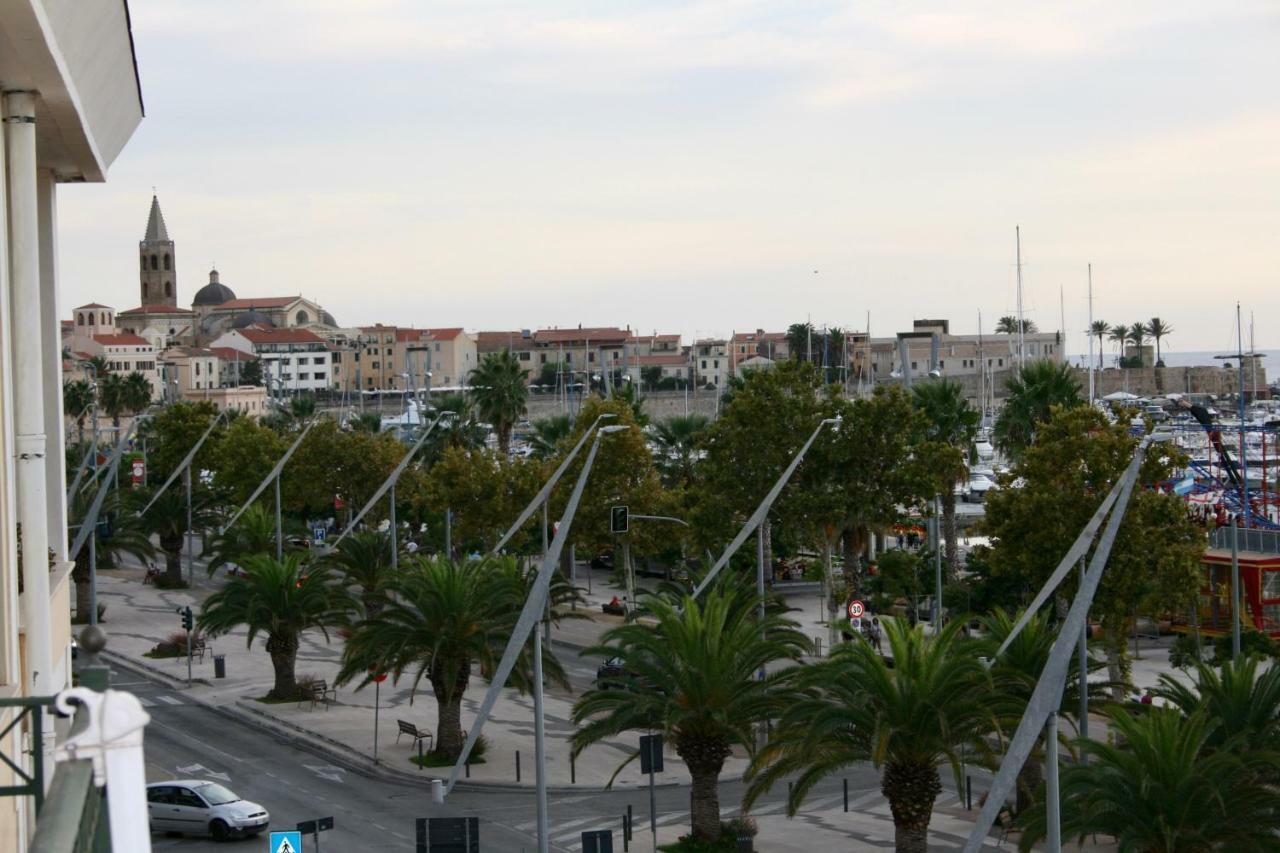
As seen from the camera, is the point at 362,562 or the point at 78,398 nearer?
the point at 362,562

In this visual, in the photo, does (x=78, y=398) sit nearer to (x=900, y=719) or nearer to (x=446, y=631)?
(x=446, y=631)

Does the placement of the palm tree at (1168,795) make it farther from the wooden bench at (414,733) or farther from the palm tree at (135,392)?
the palm tree at (135,392)

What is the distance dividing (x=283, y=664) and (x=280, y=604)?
2508 millimetres

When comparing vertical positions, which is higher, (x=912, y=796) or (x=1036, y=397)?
(x=1036, y=397)

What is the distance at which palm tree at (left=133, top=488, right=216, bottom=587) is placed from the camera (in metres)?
72.1

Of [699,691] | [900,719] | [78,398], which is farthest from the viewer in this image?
[78,398]

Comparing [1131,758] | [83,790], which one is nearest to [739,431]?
[1131,758]

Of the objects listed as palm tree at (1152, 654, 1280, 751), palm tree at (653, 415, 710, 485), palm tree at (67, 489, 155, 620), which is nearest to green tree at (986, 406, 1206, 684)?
palm tree at (1152, 654, 1280, 751)

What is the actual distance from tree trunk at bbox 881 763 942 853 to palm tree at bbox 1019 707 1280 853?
2.10 meters

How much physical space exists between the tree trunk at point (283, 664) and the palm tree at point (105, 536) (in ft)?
50.9

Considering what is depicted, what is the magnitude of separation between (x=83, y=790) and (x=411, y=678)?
4815 centimetres

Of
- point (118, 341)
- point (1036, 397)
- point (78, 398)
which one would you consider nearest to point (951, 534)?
point (1036, 397)

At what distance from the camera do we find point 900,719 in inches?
1041

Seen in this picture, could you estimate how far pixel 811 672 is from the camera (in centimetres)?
2783
